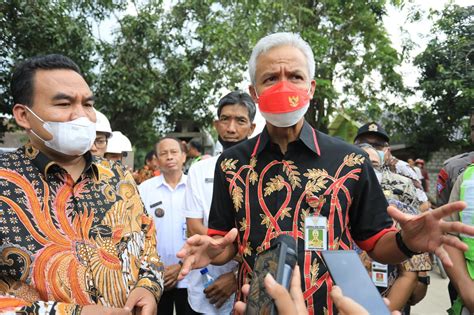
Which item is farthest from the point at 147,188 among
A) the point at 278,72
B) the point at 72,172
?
the point at 278,72

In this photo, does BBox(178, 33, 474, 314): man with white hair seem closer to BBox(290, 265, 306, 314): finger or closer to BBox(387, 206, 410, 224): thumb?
BBox(387, 206, 410, 224): thumb

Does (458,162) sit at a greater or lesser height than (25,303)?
greater

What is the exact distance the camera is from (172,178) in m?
4.25

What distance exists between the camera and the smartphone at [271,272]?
112cm

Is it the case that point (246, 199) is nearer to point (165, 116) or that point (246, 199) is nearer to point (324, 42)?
point (324, 42)

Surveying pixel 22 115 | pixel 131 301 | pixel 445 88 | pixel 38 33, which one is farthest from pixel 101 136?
pixel 445 88

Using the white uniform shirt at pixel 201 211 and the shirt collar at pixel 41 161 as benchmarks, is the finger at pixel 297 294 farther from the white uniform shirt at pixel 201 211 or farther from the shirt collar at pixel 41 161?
the white uniform shirt at pixel 201 211

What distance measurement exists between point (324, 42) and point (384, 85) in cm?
277

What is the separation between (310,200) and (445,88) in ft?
43.5

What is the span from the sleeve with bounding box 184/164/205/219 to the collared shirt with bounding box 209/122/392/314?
43.2 inches

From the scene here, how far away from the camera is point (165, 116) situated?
13672 millimetres

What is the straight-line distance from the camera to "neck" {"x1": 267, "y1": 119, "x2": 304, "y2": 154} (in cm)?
217

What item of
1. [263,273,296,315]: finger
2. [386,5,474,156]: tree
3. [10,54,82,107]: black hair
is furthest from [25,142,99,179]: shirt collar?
[386,5,474,156]: tree

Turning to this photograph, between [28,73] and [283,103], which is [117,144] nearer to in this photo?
[28,73]
